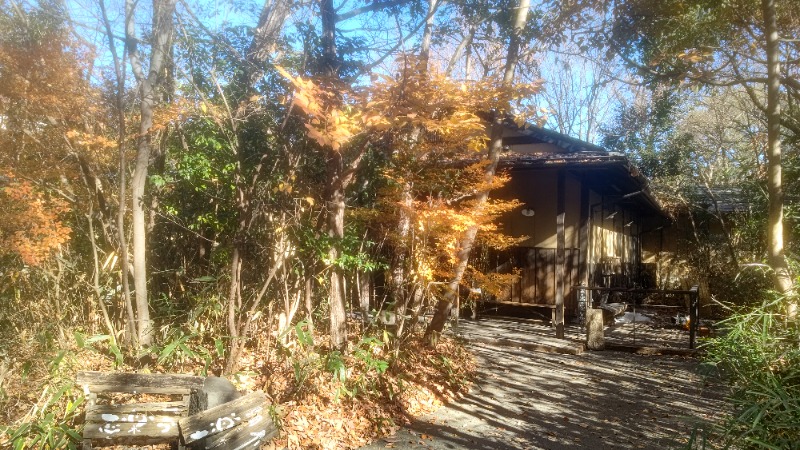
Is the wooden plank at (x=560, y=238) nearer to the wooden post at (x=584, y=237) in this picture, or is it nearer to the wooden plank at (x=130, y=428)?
the wooden post at (x=584, y=237)

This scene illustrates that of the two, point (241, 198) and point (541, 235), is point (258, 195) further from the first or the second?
point (541, 235)

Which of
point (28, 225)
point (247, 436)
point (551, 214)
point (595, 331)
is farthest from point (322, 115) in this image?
point (551, 214)

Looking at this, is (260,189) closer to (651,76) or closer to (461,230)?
(461,230)

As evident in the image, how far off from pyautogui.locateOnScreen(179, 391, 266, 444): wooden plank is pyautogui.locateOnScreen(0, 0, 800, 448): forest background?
0.76m

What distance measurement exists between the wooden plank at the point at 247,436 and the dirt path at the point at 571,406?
48.1 inches

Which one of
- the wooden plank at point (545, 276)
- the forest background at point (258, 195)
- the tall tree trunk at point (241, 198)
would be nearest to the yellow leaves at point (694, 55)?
the forest background at point (258, 195)

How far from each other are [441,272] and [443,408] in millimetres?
2240

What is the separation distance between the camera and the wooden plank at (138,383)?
190 inches

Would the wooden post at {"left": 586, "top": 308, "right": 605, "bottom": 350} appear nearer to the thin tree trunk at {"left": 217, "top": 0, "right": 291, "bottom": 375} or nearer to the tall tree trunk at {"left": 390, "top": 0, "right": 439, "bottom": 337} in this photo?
the tall tree trunk at {"left": 390, "top": 0, "right": 439, "bottom": 337}

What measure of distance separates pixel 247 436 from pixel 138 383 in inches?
44.3

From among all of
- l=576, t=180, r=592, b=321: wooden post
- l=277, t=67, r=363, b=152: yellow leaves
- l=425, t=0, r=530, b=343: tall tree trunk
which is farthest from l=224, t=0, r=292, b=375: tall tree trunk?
l=576, t=180, r=592, b=321: wooden post

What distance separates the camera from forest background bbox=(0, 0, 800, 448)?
251 inches

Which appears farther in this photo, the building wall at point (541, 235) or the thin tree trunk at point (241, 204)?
the building wall at point (541, 235)

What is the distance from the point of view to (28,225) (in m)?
6.67
